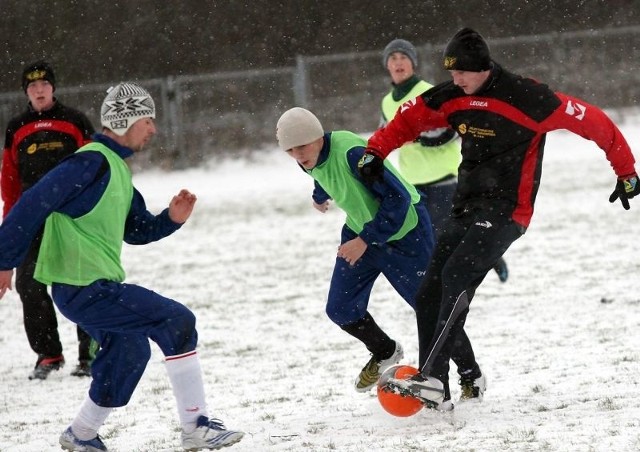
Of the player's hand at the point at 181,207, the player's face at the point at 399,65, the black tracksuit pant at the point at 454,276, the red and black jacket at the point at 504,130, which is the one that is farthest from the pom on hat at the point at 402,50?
the player's hand at the point at 181,207

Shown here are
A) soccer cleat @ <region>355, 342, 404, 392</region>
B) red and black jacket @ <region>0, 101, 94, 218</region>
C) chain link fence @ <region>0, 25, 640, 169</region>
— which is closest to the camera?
soccer cleat @ <region>355, 342, 404, 392</region>

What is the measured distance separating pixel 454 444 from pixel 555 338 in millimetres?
2554

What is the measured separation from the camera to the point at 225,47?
30.2 m

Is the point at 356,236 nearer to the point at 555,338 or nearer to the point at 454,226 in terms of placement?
the point at 454,226

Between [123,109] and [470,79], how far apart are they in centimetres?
164

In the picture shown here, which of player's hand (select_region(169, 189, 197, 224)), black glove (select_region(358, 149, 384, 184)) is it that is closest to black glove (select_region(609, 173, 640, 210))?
black glove (select_region(358, 149, 384, 184))

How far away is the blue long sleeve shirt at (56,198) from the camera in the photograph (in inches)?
172

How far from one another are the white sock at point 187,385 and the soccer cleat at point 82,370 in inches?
99.2

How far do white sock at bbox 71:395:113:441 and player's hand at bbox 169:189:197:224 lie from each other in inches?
37.2

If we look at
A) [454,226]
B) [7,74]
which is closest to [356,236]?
[454,226]

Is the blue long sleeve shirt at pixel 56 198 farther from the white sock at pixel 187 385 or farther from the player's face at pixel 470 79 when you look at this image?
the player's face at pixel 470 79

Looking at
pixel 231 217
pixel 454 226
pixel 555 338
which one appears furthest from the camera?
pixel 231 217

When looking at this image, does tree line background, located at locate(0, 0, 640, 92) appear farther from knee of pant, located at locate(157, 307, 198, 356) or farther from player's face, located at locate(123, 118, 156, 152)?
knee of pant, located at locate(157, 307, 198, 356)

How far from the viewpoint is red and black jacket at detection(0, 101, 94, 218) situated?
7.16 m
